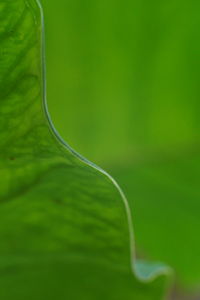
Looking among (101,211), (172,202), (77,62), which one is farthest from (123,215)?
(172,202)

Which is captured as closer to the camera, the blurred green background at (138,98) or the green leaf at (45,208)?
the green leaf at (45,208)

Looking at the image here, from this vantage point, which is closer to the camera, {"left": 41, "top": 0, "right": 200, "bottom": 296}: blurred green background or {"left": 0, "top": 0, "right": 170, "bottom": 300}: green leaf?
{"left": 0, "top": 0, "right": 170, "bottom": 300}: green leaf

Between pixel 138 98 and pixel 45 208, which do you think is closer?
pixel 45 208
